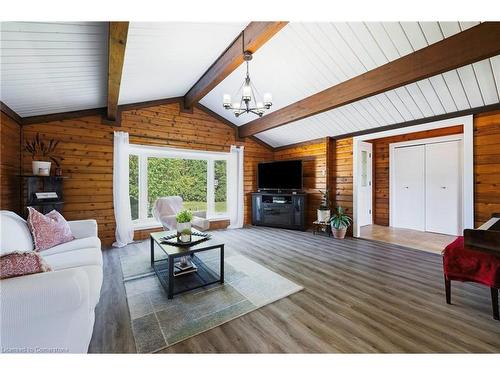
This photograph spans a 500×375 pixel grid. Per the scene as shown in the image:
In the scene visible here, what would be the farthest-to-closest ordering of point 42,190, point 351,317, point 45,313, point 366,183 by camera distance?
point 366,183 < point 42,190 < point 351,317 < point 45,313

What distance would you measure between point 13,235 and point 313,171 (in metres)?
5.13

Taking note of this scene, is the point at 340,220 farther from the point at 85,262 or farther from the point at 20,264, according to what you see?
the point at 20,264

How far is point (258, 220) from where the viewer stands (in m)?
5.87

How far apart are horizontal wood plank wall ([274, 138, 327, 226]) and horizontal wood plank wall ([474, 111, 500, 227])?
249 centimetres

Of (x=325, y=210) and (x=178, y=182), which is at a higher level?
(x=178, y=182)

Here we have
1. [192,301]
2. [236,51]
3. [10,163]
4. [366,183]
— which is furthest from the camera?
[366,183]

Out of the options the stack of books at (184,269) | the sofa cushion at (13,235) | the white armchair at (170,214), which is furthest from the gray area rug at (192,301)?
the sofa cushion at (13,235)

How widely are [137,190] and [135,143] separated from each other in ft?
3.06

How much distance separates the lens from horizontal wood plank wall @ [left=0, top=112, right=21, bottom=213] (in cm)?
289

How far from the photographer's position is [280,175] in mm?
5656

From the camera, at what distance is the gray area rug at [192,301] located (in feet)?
5.58

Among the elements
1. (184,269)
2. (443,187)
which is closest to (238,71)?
(184,269)
